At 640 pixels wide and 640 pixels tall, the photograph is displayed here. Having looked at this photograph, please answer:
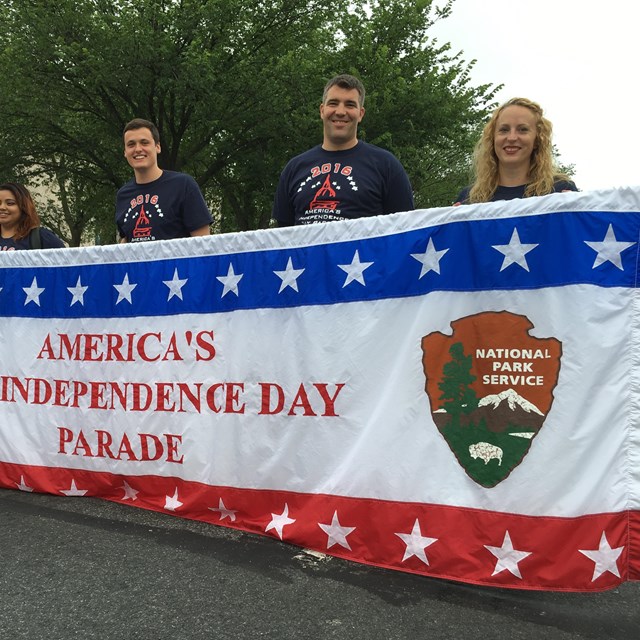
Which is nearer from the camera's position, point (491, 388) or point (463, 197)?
point (491, 388)

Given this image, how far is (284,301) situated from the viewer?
310cm

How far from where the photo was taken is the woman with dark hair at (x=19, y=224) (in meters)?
4.40

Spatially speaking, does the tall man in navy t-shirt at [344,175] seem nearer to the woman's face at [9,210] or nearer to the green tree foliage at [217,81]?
the woman's face at [9,210]

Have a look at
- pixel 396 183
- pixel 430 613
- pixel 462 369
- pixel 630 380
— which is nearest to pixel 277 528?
pixel 430 613

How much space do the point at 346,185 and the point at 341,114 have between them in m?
0.40

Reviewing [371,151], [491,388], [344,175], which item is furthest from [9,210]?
[491,388]

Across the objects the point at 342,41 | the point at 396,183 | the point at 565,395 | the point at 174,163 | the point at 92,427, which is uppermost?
the point at 342,41

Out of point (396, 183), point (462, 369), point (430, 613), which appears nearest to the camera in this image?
point (430, 613)

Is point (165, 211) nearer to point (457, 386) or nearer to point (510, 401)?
point (457, 386)

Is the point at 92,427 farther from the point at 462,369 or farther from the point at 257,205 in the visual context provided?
the point at 257,205

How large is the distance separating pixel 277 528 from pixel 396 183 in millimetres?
1878

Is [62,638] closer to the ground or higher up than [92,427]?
closer to the ground

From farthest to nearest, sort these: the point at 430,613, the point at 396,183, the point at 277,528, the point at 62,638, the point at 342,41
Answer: the point at 342,41 → the point at 396,183 → the point at 277,528 → the point at 430,613 → the point at 62,638

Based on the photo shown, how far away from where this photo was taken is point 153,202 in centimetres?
399
